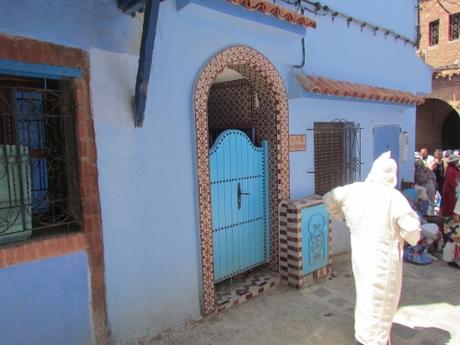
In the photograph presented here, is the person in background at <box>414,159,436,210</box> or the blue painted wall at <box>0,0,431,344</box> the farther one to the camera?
the person in background at <box>414,159,436,210</box>

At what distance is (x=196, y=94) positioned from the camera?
11.9ft

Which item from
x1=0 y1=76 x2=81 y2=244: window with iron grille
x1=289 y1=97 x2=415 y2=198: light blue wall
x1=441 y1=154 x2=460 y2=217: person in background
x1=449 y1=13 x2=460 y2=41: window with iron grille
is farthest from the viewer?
x1=449 y1=13 x2=460 y2=41: window with iron grille

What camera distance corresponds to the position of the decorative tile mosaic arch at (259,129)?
372cm

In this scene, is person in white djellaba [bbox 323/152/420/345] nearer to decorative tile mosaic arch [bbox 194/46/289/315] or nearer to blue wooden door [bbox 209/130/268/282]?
decorative tile mosaic arch [bbox 194/46/289/315]

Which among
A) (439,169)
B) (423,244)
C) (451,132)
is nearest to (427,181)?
(439,169)

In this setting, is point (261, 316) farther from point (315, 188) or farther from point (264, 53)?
point (264, 53)

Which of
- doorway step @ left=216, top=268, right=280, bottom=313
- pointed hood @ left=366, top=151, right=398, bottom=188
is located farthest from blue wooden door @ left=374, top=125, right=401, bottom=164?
pointed hood @ left=366, top=151, right=398, bottom=188

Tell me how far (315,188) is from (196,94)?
2.60 meters

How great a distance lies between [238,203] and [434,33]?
15490 millimetres

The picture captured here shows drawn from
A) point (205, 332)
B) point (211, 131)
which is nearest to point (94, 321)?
point (205, 332)

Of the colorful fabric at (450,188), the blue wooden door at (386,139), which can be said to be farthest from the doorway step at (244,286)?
the colorful fabric at (450,188)

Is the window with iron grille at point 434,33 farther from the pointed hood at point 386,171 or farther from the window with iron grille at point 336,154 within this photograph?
the pointed hood at point 386,171

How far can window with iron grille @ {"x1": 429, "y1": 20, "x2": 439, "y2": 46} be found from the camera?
15578 mm

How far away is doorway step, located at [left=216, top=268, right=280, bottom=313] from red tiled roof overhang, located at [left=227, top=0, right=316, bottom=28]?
3.03m
